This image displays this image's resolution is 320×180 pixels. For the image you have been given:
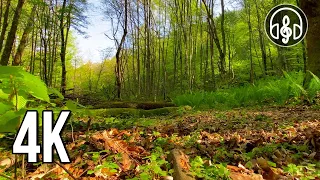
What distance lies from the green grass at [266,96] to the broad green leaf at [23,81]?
17.1ft

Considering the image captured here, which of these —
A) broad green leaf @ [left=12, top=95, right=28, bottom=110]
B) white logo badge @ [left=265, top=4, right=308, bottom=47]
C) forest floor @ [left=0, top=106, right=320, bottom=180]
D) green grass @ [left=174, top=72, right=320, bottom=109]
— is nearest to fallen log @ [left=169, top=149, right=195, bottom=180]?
forest floor @ [left=0, top=106, right=320, bottom=180]

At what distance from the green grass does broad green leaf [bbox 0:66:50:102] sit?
205 inches

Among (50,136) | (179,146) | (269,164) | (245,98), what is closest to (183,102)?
(245,98)

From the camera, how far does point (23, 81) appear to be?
23.3 inches

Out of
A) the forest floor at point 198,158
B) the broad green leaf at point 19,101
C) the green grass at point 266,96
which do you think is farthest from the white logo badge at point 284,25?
the broad green leaf at point 19,101

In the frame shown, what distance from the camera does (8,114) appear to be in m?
0.63

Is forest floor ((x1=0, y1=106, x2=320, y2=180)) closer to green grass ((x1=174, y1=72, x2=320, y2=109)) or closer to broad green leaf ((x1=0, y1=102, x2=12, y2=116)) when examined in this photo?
broad green leaf ((x1=0, y1=102, x2=12, y2=116))

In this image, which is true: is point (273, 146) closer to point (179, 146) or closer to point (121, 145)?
point (179, 146)

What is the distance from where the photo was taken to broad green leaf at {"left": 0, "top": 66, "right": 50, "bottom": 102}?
1.83 ft

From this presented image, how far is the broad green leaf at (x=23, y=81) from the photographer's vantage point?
0.56 meters

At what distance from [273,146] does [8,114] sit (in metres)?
1.67

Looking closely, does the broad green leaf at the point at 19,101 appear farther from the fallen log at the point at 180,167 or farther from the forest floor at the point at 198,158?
the fallen log at the point at 180,167

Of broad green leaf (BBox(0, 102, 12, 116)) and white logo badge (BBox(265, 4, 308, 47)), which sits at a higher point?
white logo badge (BBox(265, 4, 308, 47))

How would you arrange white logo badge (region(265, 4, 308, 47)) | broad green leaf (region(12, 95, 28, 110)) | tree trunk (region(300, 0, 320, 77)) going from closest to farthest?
broad green leaf (region(12, 95, 28, 110)), tree trunk (region(300, 0, 320, 77)), white logo badge (region(265, 4, 308, 47))
